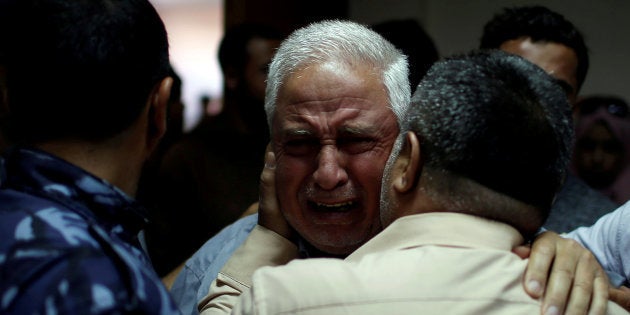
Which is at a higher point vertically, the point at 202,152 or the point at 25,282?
the point at 25,282

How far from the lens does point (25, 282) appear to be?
2.95ft

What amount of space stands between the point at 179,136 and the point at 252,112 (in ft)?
1.49

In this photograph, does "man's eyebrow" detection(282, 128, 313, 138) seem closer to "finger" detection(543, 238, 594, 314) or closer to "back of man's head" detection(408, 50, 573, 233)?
"back of man's head" detection(408, 50, 573, 233)

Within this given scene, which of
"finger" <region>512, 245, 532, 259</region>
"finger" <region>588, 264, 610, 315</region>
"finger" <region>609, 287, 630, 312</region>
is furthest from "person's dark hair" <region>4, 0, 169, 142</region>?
"finger" <region>609, 287, 630, 312</region>

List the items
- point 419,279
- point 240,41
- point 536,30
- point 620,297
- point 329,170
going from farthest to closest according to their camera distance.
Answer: point 240,41 < point 536,30 < point 329,170 < point 620,297 < point 419,279

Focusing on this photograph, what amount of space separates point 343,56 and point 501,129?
65cm

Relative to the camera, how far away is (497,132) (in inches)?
42.3

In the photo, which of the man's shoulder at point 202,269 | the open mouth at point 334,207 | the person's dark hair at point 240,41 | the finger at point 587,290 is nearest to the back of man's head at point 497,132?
the finger at point 587,290

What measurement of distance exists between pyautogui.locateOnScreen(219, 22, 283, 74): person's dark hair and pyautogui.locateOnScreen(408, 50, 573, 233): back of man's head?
2129 mm

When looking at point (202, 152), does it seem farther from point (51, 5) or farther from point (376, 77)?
point (51, 5)

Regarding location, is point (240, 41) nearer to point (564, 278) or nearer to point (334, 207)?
point (334, 207)

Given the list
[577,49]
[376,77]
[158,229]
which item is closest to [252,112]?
[158,229]

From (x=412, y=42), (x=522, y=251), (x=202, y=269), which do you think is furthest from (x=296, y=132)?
(x=412, y=42)

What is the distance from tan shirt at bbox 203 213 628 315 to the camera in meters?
1.04
